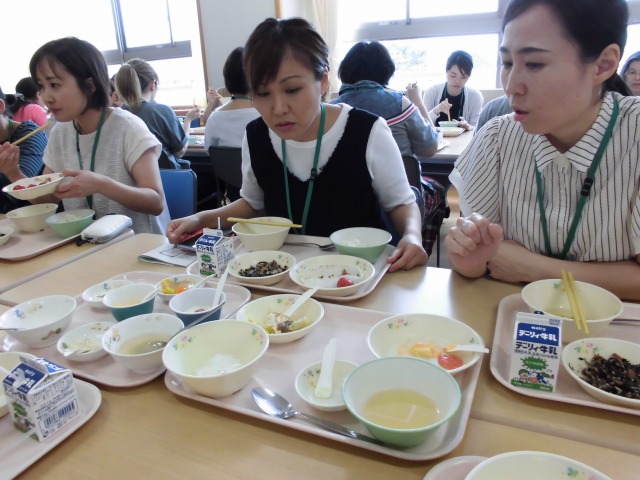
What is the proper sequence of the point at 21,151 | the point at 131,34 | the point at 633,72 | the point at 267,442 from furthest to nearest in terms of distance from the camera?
the point at 131,34 → the point at 633,72 → the point at 21,151 → the point at 267,442

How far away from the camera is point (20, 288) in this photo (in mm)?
1269

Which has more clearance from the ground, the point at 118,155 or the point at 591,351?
the point at 118,155

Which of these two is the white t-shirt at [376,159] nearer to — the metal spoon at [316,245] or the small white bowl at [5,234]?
the metal spoon at [316,245]

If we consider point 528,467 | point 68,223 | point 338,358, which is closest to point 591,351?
point 528,467

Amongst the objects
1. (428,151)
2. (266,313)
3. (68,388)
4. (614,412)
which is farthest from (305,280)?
(428,151)

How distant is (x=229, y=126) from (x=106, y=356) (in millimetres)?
2368

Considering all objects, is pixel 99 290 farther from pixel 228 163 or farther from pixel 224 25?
pixel 224 25

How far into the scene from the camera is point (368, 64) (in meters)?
2.55

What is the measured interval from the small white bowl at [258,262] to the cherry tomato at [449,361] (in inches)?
20.1

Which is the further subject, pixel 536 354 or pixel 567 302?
pixel 567 302

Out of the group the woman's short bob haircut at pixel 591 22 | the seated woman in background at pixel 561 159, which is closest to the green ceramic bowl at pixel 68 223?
the seated woman in background at pixel 561 159

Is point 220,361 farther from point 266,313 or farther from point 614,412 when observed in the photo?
point 614,412

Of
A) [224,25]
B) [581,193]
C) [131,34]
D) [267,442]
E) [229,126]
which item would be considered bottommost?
[267,442]

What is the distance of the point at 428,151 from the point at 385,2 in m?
3.50
